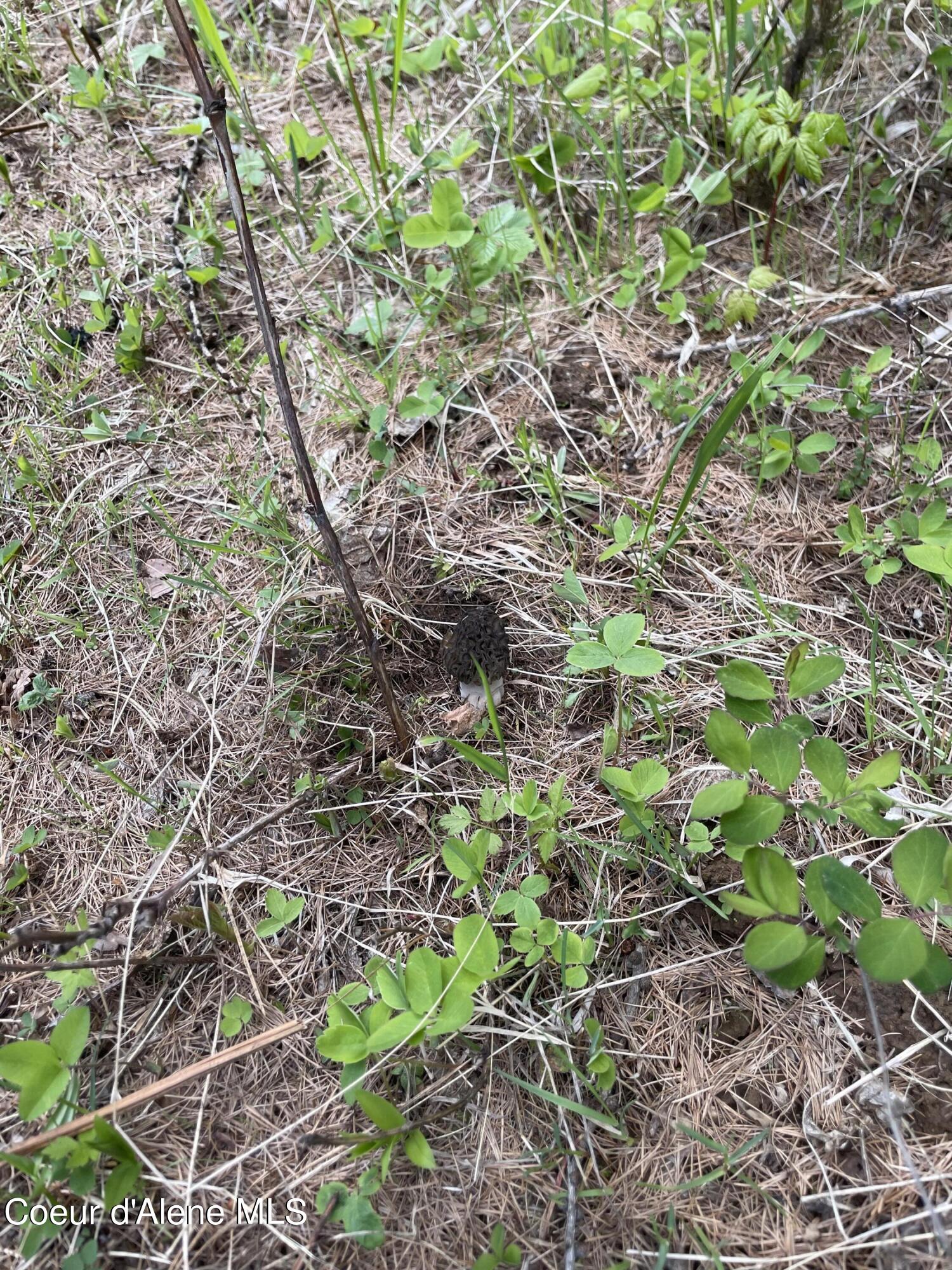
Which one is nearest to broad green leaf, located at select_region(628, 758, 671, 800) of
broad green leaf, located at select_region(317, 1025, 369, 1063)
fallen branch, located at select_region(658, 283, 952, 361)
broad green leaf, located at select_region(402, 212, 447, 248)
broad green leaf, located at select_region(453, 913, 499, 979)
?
broad green leaf, located at select_region(453, 913, 499, 979)

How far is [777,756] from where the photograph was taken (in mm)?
1236

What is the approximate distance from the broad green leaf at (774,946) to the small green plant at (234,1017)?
85cm

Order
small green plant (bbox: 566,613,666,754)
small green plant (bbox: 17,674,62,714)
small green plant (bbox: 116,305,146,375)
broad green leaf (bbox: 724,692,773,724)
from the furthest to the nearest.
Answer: small green plant (bbox: 116,305,146,375)
small green plant (bbox: 17,674,62,714)
small green plant (bbox: 566,613,666,754)
broad green leaf (bbox: 724,692,773,724)

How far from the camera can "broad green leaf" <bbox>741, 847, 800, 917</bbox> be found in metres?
1.16

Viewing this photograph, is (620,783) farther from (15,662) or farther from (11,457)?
(11,457)

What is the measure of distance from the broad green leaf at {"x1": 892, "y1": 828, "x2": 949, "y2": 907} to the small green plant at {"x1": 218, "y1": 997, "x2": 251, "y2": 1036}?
1081mm

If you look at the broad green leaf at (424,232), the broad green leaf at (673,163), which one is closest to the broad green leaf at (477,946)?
the broad green leaf at (424,232)

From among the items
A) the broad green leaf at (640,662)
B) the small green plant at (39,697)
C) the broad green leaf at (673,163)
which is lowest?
the broad green leaf at (640,662)

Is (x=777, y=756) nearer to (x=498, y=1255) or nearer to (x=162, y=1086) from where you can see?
(x=498, y=1255)

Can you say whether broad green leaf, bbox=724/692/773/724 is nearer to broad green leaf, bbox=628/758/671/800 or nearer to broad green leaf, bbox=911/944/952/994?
broad green leaf, bbox=628/758/671/800

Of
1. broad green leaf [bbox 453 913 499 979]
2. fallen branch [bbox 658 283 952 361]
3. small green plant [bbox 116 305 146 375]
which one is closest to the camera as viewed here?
broad green leaf [bbox 453 913 499 979]

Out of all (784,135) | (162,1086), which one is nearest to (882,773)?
(162,1086)

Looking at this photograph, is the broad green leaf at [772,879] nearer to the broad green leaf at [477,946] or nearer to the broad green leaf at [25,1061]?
the broad green leaf at [477,946]

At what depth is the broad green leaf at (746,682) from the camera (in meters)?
1.34
